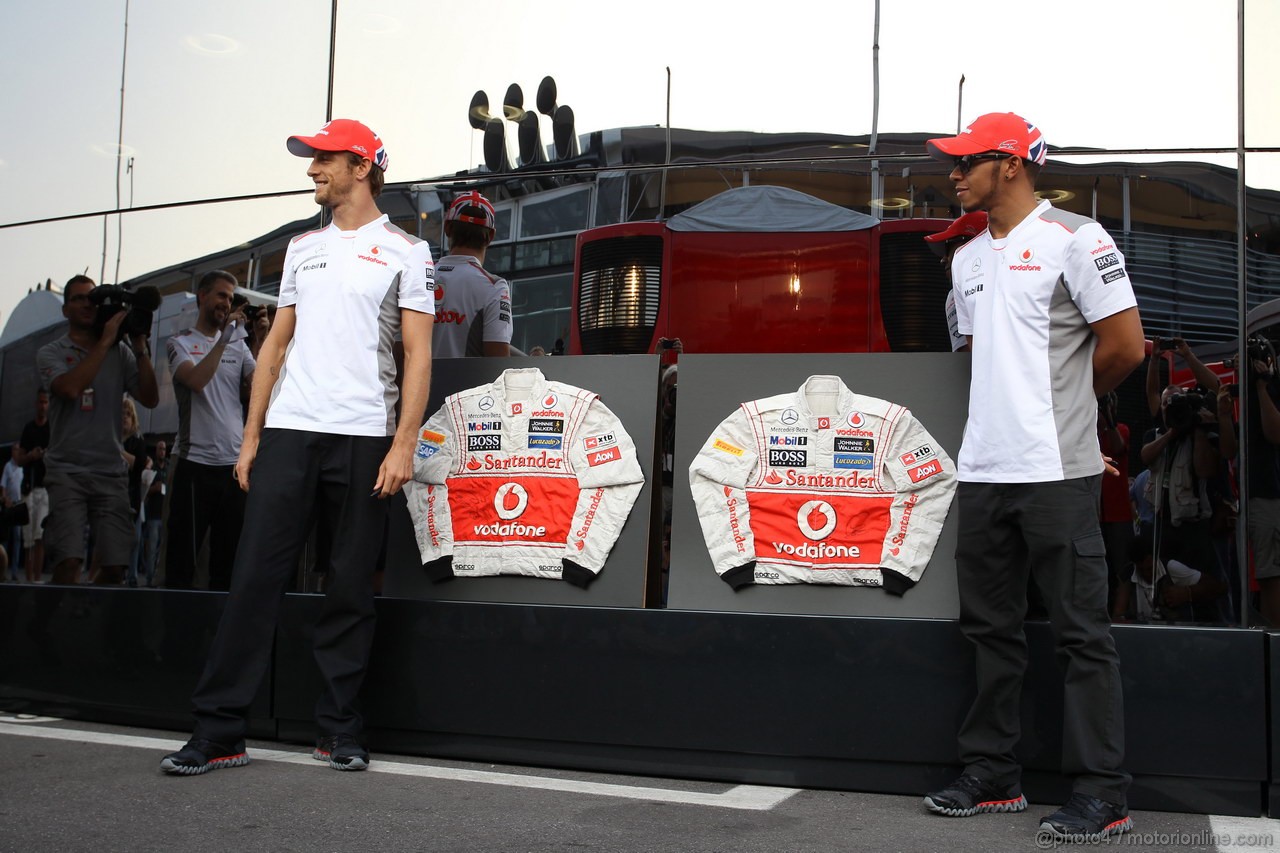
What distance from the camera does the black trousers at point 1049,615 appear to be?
3.21 metres

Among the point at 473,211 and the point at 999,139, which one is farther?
the point at 473,211

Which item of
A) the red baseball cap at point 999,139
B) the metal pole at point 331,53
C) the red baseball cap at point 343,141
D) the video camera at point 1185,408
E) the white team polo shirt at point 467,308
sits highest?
the metal pole at point 331,53

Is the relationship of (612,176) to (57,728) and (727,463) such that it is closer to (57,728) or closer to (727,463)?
(727,463)

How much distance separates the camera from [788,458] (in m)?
3.95

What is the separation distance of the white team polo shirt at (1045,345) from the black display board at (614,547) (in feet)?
3.76

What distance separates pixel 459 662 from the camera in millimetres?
4008

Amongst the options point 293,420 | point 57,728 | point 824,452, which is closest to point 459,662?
point 293,420

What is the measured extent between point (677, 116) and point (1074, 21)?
1407 millimetres

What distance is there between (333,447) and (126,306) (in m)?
1.76

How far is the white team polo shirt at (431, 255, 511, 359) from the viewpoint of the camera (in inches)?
175

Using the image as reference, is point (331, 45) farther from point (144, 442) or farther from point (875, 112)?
point (875, 112)

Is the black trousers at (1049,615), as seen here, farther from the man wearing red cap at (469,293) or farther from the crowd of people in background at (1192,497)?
the man wearing red cap at (469,293)

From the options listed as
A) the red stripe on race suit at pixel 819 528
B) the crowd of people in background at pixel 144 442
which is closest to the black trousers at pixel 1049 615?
the red stripe on race suit at pixel 819 528

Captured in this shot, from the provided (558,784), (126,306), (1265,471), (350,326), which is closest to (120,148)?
(126,306)
